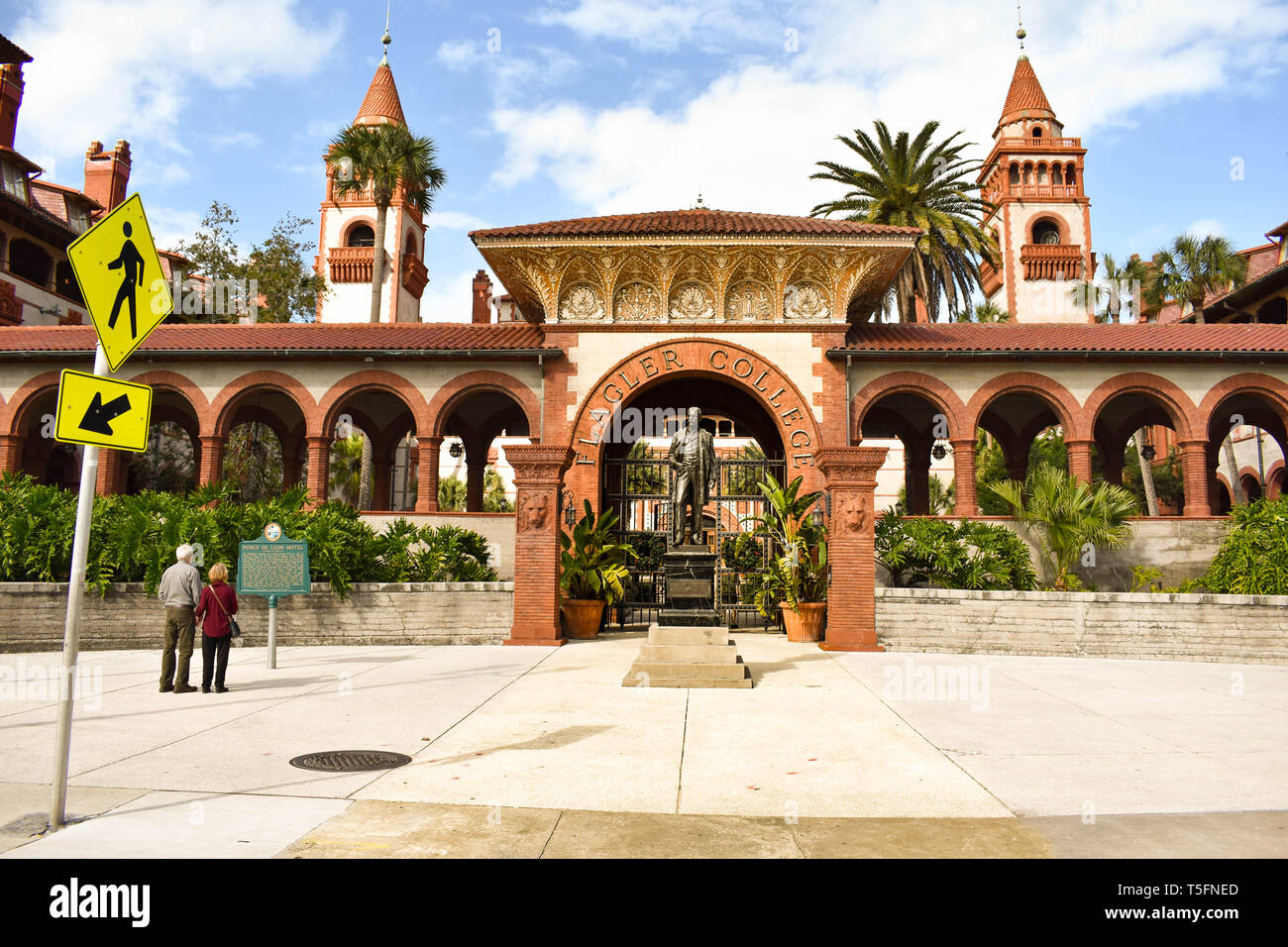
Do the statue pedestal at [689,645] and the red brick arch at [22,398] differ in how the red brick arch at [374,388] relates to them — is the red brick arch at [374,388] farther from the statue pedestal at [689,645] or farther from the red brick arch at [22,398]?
the statue pedestal at [689,645]

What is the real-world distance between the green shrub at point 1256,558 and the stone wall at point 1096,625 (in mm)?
904

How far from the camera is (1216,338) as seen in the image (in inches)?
831

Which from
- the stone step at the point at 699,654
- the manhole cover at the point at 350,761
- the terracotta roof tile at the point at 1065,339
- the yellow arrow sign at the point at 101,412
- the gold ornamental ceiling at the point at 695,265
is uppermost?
the gold ornamental ceiling at the point at 695,265

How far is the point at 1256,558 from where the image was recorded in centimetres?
1485

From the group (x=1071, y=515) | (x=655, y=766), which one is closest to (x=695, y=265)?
(x=1071, y=515)

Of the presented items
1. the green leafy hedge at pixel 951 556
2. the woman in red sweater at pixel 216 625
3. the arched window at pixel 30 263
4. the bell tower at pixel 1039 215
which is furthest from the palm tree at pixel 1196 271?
the arched window at pixel 30 263

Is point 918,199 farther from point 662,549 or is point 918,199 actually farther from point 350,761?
point 350,761

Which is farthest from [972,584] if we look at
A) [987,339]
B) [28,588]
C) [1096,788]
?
[28,588]

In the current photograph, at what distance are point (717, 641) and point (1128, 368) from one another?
50.0 feet

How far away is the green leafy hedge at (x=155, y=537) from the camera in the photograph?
13781mm

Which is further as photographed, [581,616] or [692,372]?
[692,372]

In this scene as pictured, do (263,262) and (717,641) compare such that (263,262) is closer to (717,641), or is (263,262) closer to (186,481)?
(186,481)

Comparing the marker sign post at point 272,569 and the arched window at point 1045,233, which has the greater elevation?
the arched window at point 1045,233

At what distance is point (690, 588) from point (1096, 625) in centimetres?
714
